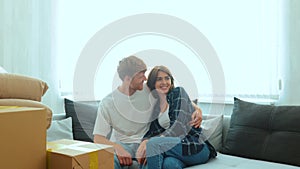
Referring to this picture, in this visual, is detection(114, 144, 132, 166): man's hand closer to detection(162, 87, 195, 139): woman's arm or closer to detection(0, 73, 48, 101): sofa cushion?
detection(162, 87, 195, 139): woman's arm

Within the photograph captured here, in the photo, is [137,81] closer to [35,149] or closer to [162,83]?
[162,83]

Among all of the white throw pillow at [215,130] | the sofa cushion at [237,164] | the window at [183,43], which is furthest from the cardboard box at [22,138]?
the white throw pillow at [215,130]

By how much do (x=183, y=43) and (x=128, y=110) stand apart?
0.65 meters

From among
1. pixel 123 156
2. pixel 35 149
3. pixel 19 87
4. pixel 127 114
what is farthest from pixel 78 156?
pixel 127 114

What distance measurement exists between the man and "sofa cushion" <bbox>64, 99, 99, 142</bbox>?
0.38m

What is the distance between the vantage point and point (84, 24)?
8.80 ft

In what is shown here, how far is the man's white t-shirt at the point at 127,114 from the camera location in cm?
181

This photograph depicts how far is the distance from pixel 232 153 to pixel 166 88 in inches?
26.3

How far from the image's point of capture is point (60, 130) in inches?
80.1

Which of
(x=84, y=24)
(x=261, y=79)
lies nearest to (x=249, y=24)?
(x=261, y=79)

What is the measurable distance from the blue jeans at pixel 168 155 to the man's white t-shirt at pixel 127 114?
0.18m

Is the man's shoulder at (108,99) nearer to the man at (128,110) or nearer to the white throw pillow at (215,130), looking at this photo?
the man at (128,110)

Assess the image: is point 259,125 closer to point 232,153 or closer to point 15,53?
point 232,153

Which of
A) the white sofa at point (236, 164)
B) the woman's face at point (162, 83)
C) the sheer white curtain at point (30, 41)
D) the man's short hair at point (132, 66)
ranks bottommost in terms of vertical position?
the white sofa at point (236, 164)
